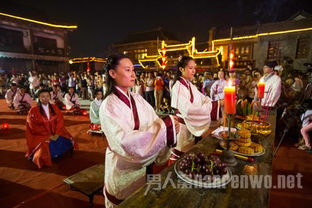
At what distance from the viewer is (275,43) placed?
63.0ft

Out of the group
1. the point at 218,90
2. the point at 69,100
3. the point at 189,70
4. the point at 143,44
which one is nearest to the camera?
the point at 189,70

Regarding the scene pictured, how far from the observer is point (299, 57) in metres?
18.3

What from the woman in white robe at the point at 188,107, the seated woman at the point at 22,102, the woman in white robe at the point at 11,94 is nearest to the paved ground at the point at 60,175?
the woman in white robe at the point at 188,107

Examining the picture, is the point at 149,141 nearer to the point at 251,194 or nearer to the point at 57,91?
the point at 251,194

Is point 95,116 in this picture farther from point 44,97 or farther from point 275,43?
point 275,43

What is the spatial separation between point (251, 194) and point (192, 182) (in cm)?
39

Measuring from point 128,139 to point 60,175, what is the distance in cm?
306

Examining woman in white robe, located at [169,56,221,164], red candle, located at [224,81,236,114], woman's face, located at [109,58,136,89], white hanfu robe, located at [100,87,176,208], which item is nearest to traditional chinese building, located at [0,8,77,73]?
woman in white robe, located at [169,56,221,164]

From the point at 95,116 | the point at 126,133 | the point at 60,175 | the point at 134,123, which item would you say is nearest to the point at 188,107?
the point at 134,123

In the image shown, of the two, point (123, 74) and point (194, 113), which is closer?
point (123, 74)

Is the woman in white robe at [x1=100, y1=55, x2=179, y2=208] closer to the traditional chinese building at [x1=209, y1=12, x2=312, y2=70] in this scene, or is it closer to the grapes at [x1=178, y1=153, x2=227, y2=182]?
the grapes at [x1=178, y1=153, x2=227, y2=182]

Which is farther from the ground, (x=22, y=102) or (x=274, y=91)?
(x=274, y=91)

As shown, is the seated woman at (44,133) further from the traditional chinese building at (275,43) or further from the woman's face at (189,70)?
the traditional chinese building at (275,43)

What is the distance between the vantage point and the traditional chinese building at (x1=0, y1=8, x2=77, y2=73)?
2030 cm
